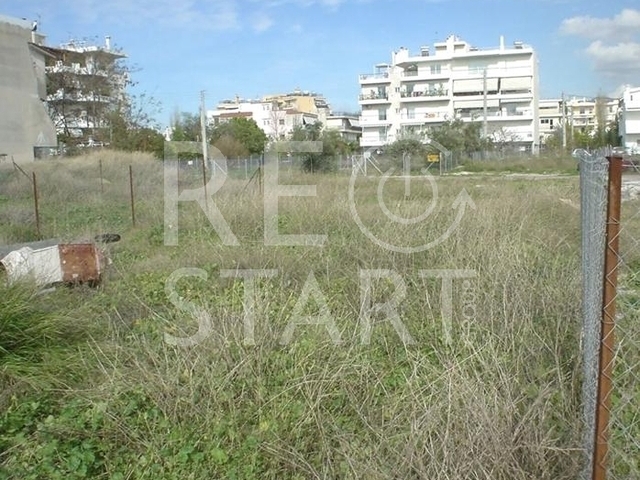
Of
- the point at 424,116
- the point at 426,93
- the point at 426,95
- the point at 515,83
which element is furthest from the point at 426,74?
the point at 515,83

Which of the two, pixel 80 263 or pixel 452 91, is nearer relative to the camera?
pixel 80 263

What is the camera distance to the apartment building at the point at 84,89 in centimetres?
4081

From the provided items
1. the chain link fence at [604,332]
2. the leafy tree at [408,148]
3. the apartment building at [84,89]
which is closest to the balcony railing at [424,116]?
the leafy tree at [408,148]

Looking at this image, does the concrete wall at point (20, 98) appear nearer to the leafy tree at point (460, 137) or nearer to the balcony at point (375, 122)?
the leafy tree at point (460, 137)

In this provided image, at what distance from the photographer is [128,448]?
9.84 ft

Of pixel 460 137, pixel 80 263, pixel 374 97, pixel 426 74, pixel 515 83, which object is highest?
pixel 426 74

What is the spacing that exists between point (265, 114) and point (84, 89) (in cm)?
4988

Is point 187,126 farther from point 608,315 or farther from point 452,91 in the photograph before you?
point 608,315

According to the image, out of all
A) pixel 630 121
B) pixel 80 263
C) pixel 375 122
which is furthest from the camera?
pixel 375 122

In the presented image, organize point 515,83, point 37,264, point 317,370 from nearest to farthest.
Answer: point 317,370 → point 37,264 → point 515,83

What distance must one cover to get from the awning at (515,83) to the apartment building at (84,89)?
43.5 metres

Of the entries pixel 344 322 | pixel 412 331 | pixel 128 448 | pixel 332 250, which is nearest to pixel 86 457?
pixel 128 448

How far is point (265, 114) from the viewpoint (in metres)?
90.1

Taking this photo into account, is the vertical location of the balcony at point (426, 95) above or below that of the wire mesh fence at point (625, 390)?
above
